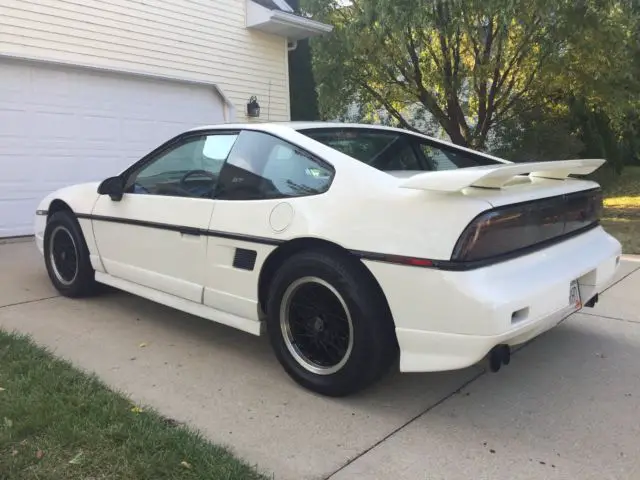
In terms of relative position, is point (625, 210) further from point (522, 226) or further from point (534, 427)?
point (534, 427)

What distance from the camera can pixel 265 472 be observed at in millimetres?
2439

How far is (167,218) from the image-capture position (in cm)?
383

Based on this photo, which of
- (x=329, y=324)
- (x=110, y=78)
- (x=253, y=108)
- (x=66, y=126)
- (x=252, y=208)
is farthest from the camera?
(x=253, y=108)

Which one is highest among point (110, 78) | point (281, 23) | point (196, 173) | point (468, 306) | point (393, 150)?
point (281, 23)

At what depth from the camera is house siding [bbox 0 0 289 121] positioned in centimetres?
805

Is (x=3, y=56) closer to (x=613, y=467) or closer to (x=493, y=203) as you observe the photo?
(x=493, y=203)

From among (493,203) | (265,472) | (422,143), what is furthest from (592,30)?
(265,472)

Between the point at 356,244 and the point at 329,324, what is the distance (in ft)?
1.65

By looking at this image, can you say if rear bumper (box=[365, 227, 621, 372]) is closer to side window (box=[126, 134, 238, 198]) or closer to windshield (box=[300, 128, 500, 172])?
windshield (box=[300, 128, 500, 172])

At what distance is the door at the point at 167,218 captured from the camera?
3686mm

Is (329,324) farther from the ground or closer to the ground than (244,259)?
closer to the ground

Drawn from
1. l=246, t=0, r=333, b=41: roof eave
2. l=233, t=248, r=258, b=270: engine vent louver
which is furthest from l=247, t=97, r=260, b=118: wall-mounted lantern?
l=233, t=248, r=258, b=270: engine vent louver

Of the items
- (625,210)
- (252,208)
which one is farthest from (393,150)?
(625,210)

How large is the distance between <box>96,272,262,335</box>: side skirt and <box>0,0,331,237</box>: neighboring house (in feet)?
14.7
